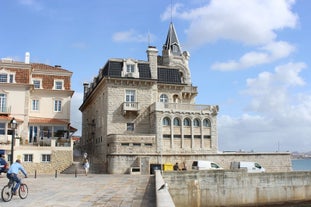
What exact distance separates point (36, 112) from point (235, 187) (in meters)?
27.1

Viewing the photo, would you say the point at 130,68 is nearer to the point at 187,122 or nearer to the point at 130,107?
the point at 130,107

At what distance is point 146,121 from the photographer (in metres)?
43.6

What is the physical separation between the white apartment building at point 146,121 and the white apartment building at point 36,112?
4641 mm

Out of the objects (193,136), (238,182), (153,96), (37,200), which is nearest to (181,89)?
(153,96)

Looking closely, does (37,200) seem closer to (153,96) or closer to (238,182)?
(238,182)

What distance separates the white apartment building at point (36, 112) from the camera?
1495 inches

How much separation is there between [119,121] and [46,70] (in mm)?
12651

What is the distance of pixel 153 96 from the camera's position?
1750 inches

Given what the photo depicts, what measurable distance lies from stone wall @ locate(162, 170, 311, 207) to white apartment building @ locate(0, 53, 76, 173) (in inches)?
602

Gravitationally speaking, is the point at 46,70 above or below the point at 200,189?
above

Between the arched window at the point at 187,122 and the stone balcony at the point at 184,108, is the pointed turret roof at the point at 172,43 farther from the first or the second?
the arched window at the point at 187,122

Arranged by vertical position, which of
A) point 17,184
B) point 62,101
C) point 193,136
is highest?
point 62,101

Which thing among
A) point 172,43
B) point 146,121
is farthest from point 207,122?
point 172,43

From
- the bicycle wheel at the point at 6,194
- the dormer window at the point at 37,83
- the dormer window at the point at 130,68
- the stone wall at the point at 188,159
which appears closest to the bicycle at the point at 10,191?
the bicycle wheel at the point at 6,194
